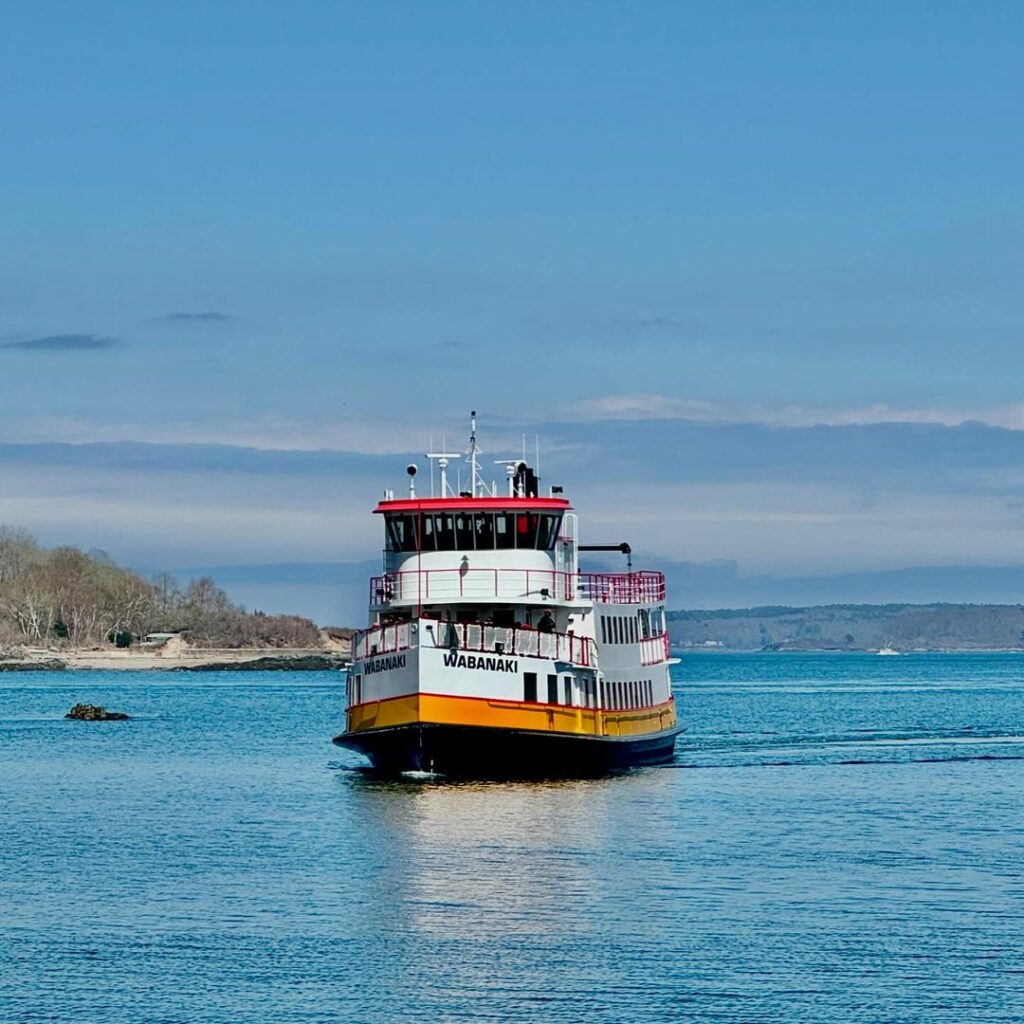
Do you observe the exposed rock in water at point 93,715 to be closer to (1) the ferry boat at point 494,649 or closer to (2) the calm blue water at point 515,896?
(2) the calm blue water at point 515,896

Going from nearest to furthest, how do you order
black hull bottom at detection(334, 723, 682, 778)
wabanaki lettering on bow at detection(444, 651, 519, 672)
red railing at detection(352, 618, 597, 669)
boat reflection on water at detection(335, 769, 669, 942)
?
boat reflection on water at detection(335, 769, 669, 942) < wabanaki lettering on bow at detection(444, 651, 519, 672) < black hull bottom at detection(334, 723, 682, 778) < red railing at detection(352, 618, 597, 669)

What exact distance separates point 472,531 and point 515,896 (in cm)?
2412

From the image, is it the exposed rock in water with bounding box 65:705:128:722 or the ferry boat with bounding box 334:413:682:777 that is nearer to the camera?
the ferry boat with bounding box 334:413:682:777

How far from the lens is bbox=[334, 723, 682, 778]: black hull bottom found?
187 feet

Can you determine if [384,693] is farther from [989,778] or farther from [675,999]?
[675,999]

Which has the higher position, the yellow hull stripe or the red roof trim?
the red roof trim

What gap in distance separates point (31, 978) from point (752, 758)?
50222mm

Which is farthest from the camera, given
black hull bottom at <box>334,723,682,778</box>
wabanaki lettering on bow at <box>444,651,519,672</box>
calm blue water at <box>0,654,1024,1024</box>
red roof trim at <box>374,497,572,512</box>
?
red roof trim at <box>374,497,572,512</box>

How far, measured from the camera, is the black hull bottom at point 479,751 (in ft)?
187

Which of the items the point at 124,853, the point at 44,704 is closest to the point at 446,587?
the point at 124,853

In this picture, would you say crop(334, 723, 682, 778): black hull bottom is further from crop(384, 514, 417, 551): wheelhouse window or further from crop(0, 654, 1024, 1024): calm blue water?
crop(384, 514, 417, 551): wheelhouse window

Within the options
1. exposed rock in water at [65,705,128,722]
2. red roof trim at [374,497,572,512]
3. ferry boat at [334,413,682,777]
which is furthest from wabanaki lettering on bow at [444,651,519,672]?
exposed rock in water at [65,705,128,722]

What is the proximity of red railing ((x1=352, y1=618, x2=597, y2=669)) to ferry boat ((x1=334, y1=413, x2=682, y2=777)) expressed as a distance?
0.04m

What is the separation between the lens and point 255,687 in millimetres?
199125
